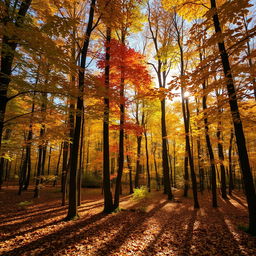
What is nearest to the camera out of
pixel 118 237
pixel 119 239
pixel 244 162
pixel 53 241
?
pixel 53 241

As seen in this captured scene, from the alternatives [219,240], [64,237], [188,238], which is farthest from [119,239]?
[219,240]

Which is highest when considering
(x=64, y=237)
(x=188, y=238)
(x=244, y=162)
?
(x=244, y=162)

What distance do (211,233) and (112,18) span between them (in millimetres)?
10909

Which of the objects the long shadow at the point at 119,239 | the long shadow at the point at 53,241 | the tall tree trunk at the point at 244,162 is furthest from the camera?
the tall tree trunk at the point at 244,162

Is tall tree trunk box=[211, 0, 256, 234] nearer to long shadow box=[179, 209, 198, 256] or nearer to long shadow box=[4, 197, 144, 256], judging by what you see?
long shadow box=[179, 209, 198, 256]

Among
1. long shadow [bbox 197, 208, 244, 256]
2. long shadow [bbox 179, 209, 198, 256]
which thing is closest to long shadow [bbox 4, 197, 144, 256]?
long shadow [bbox 179, 209, 198, 256]

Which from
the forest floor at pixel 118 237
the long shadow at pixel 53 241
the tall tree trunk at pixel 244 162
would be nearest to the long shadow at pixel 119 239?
the forest floor at pixel 118 237

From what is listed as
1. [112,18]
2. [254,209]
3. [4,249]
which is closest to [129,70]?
[112,18]

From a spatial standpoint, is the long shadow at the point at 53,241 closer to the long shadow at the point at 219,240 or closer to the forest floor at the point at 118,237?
the forest floor at the point at 118,237

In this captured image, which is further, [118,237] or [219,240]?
[118,237]

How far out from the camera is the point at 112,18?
7.24 meters

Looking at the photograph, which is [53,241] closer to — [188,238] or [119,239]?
[119,239]

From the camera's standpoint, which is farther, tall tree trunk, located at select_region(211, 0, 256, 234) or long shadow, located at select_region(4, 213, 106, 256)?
tall tree trunk, located at select_region(211, 0, 256, 234)

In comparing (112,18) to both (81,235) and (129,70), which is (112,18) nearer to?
(129,70)
